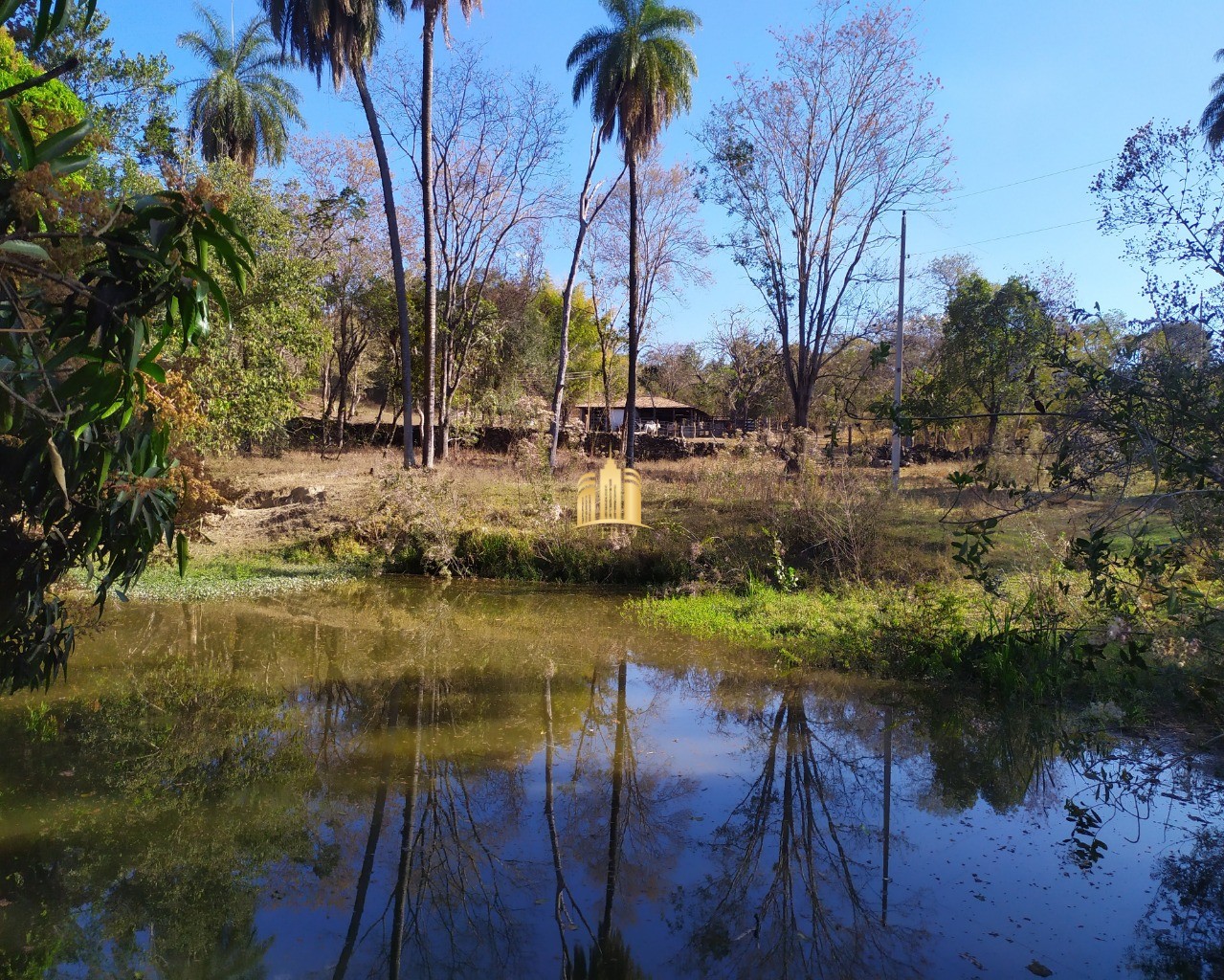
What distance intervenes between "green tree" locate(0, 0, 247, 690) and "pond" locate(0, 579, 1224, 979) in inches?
64.4

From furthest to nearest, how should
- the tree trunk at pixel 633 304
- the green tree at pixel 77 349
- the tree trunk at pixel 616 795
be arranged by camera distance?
the tree trunk at pixel 633 304
the tree trunk at pixel 616 795
the green tree at pixel 77 349

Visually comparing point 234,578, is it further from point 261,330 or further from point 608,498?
point 261,330

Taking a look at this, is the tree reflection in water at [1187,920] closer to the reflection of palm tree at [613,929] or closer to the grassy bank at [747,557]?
the grassy bank at [747,557]

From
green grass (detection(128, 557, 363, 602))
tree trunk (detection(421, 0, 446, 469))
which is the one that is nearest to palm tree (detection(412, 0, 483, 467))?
tree trunk (detection(421, 0, 446, 469))

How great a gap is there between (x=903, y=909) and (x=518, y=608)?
9714mm

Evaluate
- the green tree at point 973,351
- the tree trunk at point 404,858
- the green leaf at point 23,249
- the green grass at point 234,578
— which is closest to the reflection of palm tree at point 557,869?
the tree trunk at point 404,858

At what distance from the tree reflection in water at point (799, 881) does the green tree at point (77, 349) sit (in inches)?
145

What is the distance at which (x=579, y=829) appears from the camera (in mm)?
6418

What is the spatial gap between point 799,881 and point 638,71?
21332 mm

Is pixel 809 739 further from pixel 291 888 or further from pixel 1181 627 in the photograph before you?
pixel 291 888

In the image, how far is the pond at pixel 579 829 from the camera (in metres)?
4.83

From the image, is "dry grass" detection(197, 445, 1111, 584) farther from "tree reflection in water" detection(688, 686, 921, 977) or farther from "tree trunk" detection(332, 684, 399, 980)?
"tree trunk" detection(332, 684, 399, 980)

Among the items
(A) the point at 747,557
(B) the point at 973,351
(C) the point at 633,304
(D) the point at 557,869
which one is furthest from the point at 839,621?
(B) the point at 973,351

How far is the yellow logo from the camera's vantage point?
16.7 meters
